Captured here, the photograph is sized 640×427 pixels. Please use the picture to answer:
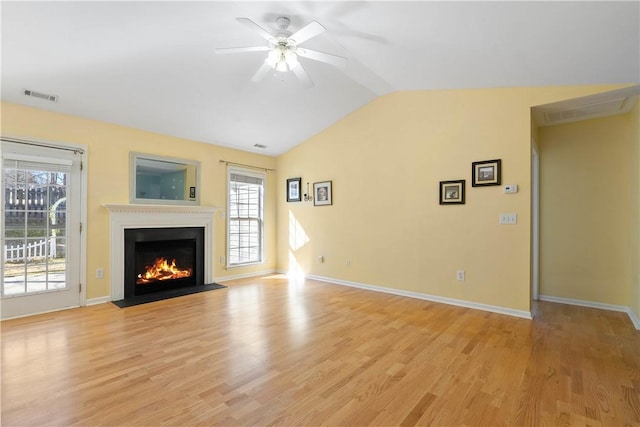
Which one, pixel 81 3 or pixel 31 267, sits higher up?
pixel 81 3

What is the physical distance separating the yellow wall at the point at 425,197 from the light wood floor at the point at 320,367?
24.4 inches

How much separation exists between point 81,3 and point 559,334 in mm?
5052

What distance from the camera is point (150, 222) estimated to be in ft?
14.9

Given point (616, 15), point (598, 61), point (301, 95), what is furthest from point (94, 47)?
point (598, 61)

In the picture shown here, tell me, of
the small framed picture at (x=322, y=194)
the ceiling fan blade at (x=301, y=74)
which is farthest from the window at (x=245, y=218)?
the ceiling fan blade at (x=301, y=74)

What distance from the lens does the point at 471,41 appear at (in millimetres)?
2703

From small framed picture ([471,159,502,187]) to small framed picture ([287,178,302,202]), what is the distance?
10.2 ft

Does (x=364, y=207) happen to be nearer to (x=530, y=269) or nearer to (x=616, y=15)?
(x=530, y=269)

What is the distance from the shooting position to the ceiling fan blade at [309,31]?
87.1 inches

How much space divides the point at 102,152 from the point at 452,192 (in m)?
4.73

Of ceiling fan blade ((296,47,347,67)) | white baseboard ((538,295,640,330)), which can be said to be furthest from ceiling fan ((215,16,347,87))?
white baseboard ((538,295,640,330))

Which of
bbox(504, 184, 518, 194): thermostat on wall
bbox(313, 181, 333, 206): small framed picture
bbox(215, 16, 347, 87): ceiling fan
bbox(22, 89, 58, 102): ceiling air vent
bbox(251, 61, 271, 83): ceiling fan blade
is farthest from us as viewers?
bbox(313, 181, 333, 206): small framed picture

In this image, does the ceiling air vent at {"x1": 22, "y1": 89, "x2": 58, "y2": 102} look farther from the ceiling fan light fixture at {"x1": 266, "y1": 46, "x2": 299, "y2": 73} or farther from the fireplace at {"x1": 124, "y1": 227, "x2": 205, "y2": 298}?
the ceiling fan light fixture at {"x1": 266, "y1": 46, "x2": 299, "y2": 73}

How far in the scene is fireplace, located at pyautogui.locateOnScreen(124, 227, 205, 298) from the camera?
14.3ft
